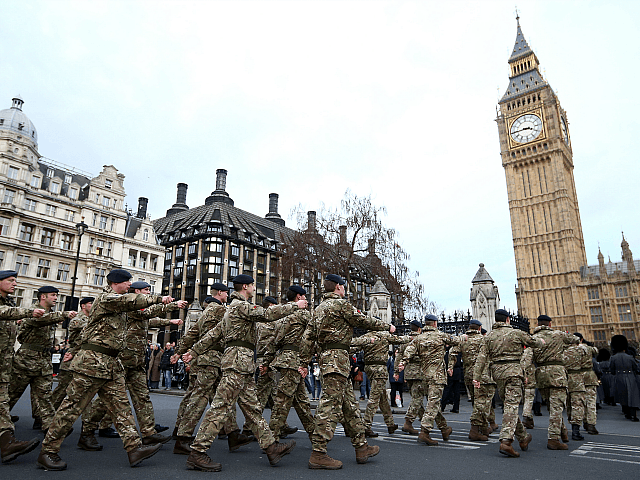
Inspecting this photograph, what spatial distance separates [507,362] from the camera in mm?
7219

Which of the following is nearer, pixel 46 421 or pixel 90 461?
pixel 90 461

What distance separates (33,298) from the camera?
1503 inches

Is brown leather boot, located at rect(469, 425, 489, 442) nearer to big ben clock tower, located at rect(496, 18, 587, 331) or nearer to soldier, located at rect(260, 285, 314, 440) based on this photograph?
soldier, located at rect(260, 285, 314, 440)

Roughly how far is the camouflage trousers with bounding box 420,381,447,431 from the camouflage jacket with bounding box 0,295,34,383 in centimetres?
606

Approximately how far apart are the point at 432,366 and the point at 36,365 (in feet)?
22.1

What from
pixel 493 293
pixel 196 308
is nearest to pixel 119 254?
pixel 196 308

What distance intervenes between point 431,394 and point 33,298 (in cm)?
4126

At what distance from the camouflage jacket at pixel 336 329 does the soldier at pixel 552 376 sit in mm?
3536

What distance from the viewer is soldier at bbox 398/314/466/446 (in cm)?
722

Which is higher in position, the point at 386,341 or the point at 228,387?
the point at 386,341

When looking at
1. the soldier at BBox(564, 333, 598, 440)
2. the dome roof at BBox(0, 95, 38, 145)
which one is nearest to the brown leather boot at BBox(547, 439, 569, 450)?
the soldier at BBox(564, 333, 598, 440)

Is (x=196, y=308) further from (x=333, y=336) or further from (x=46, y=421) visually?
(x=333, y=336)

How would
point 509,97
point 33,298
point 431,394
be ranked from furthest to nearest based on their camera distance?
point 509,97
point 33,298
point 431,394

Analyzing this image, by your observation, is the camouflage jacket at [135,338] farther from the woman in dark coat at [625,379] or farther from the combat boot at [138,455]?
the woman in dark coat at [625,379]
